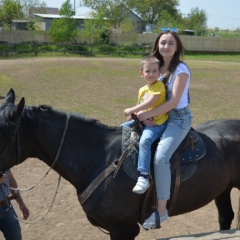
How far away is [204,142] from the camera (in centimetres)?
379

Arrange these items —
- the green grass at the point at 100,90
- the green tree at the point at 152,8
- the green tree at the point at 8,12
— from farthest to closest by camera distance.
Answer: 1. the green tree at the point at 152,8
2. the green tree at the point at 8,12
3. the green grass at the point at 100,90

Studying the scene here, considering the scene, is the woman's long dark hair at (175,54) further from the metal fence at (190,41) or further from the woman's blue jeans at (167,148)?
Answer: the metal fence at (190,41)

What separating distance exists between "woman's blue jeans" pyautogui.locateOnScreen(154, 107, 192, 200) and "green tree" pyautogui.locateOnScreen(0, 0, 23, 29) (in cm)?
5931

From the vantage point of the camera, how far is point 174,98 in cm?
323

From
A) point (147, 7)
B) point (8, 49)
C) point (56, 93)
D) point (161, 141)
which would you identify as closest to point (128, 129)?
point (161, 141)

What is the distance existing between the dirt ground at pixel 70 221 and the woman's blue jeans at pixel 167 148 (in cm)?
173

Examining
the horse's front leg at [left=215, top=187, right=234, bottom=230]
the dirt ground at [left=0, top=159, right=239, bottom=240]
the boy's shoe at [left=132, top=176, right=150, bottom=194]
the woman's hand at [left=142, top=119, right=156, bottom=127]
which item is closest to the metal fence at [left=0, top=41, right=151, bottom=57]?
the dirt ground at [left=0, top=159, right=239, bottom=240]

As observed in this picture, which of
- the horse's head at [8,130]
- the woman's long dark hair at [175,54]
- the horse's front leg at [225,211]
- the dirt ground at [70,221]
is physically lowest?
the dirt ground at [70,221]

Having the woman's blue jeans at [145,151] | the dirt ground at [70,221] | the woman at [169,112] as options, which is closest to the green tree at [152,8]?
the dirt ground at [70,221]

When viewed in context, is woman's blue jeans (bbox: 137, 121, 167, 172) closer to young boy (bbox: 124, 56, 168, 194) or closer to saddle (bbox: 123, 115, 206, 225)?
young boy (bbox: 124, 56, 168, 194)

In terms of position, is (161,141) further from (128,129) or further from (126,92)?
(126,92)

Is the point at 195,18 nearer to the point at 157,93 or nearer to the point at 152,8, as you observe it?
the point at 152,8

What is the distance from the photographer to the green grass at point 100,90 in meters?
12.6

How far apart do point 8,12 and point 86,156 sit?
5977 cm
